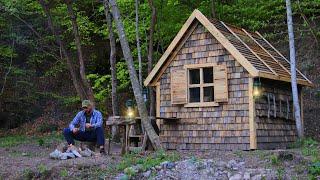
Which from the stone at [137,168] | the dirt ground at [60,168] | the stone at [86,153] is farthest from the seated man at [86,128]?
the stone at [137,168]

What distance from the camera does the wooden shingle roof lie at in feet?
42.7

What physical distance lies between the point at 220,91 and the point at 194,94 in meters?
0.95

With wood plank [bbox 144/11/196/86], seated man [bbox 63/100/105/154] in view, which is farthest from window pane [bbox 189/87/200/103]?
seated man [bbox 63/100/105/154]

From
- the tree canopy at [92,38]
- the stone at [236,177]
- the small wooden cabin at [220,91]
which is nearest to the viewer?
the stone at [236,177]

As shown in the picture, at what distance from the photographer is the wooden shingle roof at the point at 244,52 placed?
13008mm

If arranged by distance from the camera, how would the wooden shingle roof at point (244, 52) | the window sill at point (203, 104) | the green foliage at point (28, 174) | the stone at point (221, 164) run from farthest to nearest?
the window sill at point (203, 104), the wooden shingle roof at point (244, 52), the green foliage at point (28, 174), the stone at point (221, 164)

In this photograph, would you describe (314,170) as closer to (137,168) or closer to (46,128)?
(137,168)

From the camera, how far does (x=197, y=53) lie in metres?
14.0

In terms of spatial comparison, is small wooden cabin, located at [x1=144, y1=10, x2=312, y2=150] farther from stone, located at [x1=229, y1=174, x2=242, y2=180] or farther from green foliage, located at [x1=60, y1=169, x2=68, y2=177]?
green foliage, located at [x1=60, y1=169, x2=68, y2=177]

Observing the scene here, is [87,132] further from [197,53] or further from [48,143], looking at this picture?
[48,143]

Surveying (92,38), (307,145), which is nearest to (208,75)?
(307,145)

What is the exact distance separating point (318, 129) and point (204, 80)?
6.09 m

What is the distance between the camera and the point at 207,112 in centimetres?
1370

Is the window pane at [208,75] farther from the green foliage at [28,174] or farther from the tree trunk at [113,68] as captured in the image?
the green foliage at [28,174]
